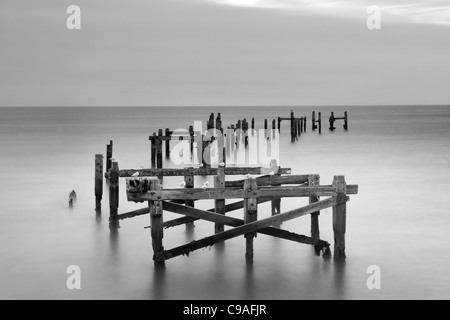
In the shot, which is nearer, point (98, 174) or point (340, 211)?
point (340, 211)

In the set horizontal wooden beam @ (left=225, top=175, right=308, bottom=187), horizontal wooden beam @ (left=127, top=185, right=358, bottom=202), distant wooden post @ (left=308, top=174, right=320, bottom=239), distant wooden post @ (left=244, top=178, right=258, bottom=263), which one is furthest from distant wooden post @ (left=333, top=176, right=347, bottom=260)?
horizontal wooden beam @ (left=225, top=175, right=308, bottom=187)

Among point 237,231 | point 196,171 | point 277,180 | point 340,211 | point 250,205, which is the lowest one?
point 237,231

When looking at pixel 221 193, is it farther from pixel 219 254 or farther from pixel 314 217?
pixel 314 217

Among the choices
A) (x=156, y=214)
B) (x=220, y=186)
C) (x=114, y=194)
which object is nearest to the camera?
(x=156, y=214)

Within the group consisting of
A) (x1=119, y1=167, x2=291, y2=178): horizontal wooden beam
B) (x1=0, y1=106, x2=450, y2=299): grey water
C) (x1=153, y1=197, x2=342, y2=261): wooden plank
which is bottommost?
(x1=0, y1=106, x2=450, y2=299): grey water

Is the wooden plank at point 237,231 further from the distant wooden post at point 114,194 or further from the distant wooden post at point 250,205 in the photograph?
the distant wooden post at point 114,194

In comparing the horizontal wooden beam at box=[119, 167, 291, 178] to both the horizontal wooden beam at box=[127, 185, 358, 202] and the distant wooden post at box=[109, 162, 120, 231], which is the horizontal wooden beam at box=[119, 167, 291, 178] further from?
the horizontal wooden beam at box=[127, 185, 358, 202]

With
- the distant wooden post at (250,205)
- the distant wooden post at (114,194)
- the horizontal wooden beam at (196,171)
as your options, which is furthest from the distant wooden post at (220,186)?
the distant wooden post at (114,194)

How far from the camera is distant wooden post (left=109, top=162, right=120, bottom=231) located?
1277cm

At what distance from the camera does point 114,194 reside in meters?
12.9

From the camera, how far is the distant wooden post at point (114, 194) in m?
12.8

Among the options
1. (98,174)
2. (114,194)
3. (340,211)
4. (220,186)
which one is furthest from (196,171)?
(340,211)
